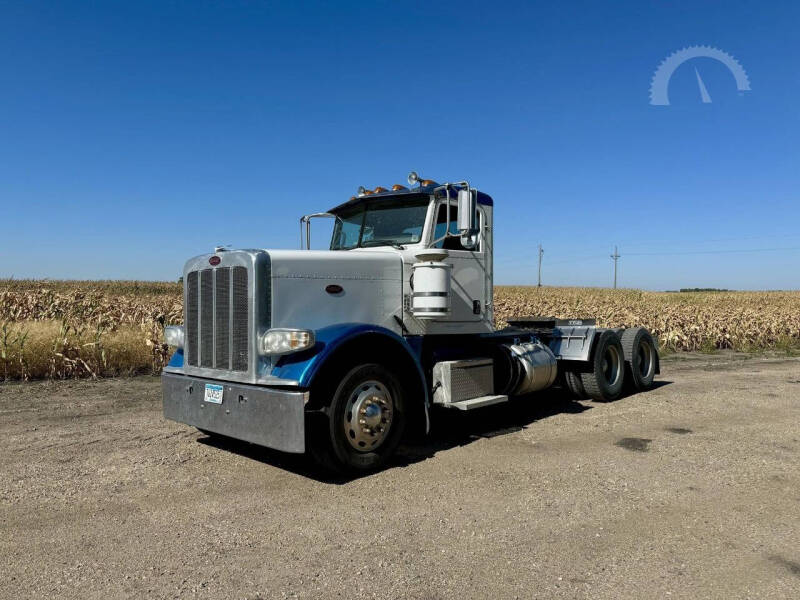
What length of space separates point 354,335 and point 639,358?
6532mm

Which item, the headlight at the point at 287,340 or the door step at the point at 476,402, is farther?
the door step at the point at 476,402

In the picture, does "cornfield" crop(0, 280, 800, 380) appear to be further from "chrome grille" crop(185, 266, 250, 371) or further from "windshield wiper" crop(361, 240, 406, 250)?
"windshield wiper" crop(361, 240, 406, 250)

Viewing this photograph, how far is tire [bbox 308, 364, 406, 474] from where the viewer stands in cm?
508

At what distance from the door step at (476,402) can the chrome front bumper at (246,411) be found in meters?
1.94

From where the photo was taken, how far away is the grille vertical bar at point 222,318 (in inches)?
213

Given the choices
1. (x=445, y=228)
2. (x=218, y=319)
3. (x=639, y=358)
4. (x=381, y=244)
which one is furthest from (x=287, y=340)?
(x=639, y=358)

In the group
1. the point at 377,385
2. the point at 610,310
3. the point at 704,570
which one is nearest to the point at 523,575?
→ the point at 704,570

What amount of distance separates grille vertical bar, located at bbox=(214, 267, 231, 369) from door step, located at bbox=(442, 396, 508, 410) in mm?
2339

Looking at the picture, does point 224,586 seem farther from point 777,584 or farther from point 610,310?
point 610,310

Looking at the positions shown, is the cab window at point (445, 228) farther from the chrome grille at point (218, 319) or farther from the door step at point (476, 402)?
the chrome grille at point (218, 319)

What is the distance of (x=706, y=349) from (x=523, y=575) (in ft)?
48.4

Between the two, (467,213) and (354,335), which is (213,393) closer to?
(354,335)

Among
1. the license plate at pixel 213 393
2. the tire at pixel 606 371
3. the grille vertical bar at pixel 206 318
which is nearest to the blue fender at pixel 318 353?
the license plate at pixel 213 393

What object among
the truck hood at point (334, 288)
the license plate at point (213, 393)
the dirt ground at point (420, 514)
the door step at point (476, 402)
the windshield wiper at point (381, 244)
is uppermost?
the windshield wiper at point (381, 244)
